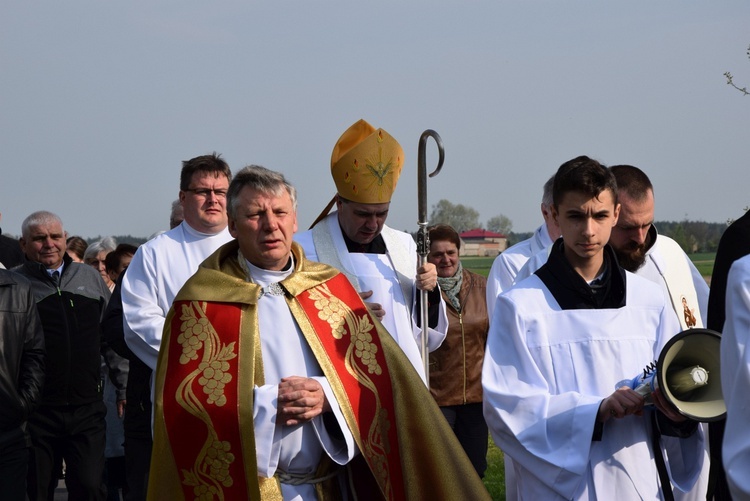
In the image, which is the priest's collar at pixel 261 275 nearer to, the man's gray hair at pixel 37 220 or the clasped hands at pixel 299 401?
the clasped hands at pixel 299 401

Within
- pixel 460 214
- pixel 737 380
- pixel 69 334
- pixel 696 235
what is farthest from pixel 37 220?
pixel 460 214

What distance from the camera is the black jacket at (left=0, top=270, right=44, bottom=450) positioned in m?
6.99

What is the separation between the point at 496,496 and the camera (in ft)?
32.0

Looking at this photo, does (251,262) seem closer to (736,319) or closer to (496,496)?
(736,319)

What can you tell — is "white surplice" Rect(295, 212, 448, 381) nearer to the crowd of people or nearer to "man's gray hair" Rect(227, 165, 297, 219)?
the crowd of people

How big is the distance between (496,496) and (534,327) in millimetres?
5153

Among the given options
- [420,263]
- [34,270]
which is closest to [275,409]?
[420,263]

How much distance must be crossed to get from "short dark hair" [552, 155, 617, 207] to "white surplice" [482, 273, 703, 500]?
42cm

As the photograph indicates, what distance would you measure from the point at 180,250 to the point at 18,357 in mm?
1255

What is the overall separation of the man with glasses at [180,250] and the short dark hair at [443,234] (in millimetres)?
2412

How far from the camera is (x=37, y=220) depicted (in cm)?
899

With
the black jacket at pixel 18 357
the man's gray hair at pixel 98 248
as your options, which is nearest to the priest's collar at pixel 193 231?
the black jacket at pixel 18 357

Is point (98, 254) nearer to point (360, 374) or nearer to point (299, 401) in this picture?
point (360, 374)

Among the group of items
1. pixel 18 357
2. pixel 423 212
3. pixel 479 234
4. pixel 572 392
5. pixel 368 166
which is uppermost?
pixel 368 166
